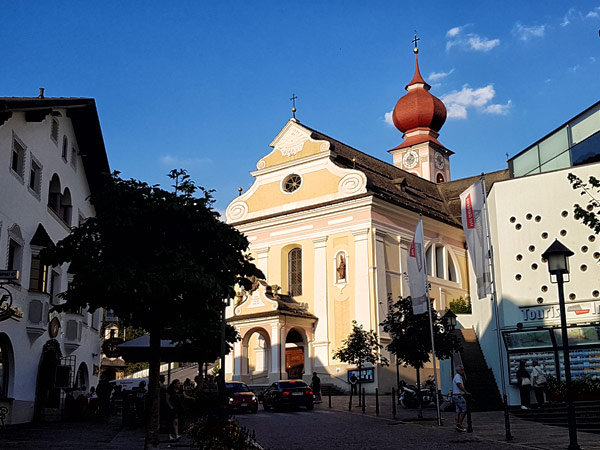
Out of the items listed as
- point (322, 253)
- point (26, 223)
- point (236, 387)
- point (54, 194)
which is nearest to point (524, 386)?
point (236, 387)

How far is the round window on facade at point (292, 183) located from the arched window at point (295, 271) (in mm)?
4008

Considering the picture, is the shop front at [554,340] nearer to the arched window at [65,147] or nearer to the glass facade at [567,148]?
the glass facade at [567,148]

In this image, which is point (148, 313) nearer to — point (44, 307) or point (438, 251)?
point (44, 307)

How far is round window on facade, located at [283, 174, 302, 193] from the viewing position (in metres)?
A: 48.1

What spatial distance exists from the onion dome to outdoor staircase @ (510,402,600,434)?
153 ft

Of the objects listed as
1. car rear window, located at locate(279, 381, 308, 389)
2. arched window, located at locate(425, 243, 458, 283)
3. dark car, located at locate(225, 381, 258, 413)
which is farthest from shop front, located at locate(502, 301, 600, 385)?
arched window, located at locate(425, 243, 458, 283)

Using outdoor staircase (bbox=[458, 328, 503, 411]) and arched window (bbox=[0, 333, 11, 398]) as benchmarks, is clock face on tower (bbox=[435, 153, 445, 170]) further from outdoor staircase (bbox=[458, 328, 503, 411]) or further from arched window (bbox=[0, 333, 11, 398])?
arched window (bbox=[0, 333, 11, 398])

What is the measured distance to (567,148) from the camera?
92.6ft

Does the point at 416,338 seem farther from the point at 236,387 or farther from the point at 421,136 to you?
the point at 421,136

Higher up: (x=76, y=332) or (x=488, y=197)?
(x=488, y=197)

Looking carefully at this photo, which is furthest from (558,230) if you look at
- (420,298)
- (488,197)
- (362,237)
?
(362,237)

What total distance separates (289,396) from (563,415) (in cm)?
1112

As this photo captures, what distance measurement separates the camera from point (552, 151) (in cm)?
2898

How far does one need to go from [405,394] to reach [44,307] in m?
14.4
